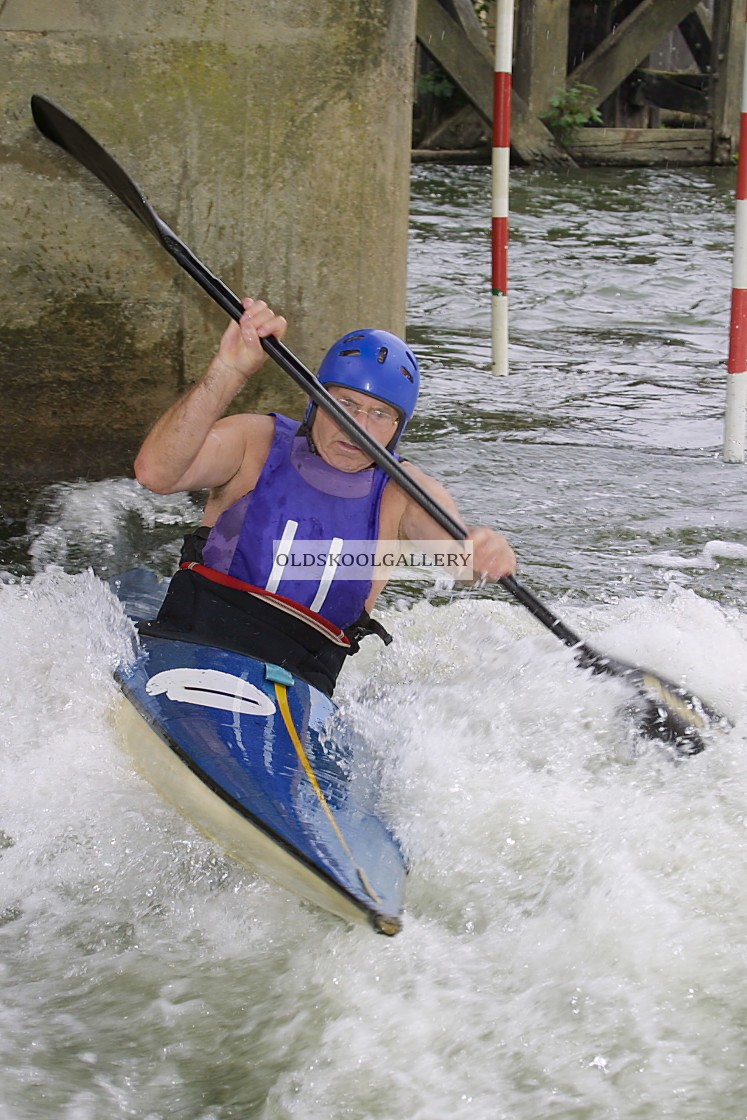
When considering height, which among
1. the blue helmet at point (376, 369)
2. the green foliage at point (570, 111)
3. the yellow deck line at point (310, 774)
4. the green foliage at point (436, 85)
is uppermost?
the green foliage at point (436, 85)

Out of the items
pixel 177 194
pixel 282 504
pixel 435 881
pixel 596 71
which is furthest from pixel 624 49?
pixel 435 881

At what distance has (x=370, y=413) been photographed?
11.4ft

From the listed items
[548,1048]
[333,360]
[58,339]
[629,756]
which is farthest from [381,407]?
[58,339]

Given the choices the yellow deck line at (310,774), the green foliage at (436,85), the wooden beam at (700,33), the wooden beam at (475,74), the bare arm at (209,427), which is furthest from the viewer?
the wooden beam at (700,33)

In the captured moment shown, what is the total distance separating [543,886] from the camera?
115 inches

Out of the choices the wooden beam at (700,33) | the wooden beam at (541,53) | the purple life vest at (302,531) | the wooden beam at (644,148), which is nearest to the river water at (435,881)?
the purple life vest at (302,531)

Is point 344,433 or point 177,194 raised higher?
point 177,194

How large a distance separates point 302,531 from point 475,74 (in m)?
10.7

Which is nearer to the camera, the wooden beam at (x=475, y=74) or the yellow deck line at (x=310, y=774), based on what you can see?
the yellow deck line at (x=310, y=774)

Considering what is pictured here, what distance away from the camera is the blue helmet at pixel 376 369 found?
3.41m

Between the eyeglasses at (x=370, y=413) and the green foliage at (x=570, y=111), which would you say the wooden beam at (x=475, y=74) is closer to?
the green foliage at (x=570, y=111)

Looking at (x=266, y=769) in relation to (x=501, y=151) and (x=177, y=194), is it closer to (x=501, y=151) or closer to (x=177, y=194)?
(x=177, y=194)

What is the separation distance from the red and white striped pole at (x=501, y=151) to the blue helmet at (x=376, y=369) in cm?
287

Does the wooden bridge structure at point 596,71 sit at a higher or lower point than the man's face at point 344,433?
higher
